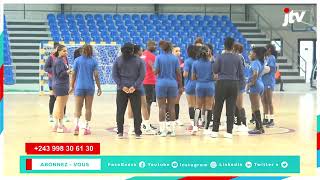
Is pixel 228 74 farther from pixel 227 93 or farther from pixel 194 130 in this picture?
pixel 194 130

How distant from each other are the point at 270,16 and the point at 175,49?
2093cm

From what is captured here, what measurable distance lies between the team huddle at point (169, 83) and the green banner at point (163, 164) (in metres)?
5.84

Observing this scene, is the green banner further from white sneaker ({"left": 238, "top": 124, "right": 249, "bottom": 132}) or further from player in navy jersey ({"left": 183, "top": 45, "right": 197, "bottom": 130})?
white sneaker ({"left": 238, "top": 124, "right": 249, "bottom": 132})

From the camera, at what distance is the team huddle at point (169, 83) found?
9320 millimetres

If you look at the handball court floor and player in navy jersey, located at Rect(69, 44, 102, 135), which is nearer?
the handball court floor

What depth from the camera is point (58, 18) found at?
1115 inches

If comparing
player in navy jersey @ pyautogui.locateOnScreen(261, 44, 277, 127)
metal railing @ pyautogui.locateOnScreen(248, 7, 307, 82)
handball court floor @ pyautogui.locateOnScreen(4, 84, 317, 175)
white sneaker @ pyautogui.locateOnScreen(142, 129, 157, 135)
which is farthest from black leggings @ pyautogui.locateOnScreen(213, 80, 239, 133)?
metal railing @ pyautogui.locateOnScreen(248, 7, 307, 82)

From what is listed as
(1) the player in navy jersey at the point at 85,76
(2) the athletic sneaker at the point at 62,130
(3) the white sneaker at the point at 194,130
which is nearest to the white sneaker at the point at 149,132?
(3) the white sneaker at the point at 194,130

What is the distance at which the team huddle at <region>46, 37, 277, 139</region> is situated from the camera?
932cm

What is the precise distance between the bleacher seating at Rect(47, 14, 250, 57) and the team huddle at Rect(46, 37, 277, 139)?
16728 millimetres

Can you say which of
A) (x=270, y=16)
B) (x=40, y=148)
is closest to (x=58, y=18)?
(x=270, y=16)

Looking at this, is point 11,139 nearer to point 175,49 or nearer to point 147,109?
point 147,109

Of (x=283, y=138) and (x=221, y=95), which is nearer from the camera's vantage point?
(x=221, y=95)

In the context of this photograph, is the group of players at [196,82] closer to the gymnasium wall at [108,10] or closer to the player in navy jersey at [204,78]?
the player in navy jersey at [204,78]
